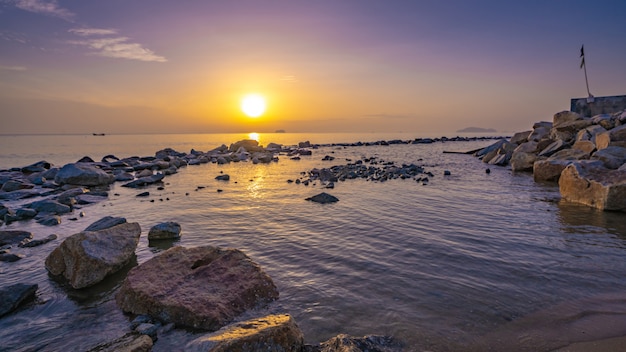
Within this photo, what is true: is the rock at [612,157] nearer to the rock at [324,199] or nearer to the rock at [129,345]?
the rock at [324,199]

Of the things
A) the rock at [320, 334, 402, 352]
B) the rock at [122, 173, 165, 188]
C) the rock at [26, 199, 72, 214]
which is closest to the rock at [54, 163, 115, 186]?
the rock at [122, 173, 165, 188]

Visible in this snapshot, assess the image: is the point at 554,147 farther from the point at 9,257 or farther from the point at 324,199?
the point at 9,257

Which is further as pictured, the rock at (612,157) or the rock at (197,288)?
the rock at (612,157)

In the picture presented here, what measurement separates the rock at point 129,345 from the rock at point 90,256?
288 centimetres

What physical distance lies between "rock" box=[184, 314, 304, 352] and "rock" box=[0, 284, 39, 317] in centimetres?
440

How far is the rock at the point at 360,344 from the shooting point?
4.25 metres

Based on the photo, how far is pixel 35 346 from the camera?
16.9 feet

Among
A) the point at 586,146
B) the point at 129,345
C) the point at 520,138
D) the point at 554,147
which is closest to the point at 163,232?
the point at 129,345

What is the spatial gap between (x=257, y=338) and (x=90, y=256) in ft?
17.7

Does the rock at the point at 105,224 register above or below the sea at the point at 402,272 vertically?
above

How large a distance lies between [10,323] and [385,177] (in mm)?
21013

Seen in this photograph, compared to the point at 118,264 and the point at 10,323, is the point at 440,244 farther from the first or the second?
the point at 10,323

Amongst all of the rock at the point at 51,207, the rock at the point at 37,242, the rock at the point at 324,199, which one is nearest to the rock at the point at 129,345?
the rock at the point at 37,242

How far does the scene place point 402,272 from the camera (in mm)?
7484
